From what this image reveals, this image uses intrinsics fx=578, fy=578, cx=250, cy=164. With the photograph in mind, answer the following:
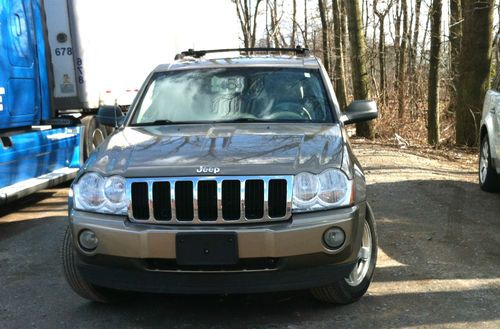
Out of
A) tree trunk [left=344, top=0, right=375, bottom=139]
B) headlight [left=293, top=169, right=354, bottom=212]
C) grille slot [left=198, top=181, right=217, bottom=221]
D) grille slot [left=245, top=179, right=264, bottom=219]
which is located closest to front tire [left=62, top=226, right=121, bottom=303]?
grille slot [left=198, top=181, right=217, bottom=221]

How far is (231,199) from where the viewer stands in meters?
3.57

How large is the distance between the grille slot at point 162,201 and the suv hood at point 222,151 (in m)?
0.08

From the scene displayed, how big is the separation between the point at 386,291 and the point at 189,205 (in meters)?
1.83

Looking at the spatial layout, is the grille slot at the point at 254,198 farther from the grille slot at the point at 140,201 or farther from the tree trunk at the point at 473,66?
the tree trunk at the point at 473,66

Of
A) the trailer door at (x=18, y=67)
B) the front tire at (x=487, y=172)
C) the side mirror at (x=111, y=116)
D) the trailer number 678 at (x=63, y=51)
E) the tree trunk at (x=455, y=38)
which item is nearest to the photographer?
the side mirror at (x=111, y=116)

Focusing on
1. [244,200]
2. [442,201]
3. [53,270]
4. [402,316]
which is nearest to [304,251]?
[244,200]

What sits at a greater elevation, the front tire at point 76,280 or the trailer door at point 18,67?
the trailer door at point 18,67

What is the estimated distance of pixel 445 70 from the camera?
22.7m

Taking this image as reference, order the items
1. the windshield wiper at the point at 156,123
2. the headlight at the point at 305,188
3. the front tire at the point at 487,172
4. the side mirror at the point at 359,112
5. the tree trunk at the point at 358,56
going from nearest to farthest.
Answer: the headlight at the point at 305,188 < the windshield wiper at the point at 156,123 < the side mirror at the point at 359,112 < the front tire at the point at 487,172 < the tree trunk at the point at 358,56

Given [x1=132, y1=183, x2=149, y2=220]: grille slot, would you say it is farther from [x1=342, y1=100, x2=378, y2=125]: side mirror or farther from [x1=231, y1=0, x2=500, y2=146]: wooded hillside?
[x1=231, y1=0, x2=500, y2=146]: wooded hillside

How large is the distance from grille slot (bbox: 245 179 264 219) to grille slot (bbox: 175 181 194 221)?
346mm

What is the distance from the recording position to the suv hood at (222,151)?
3.64 m

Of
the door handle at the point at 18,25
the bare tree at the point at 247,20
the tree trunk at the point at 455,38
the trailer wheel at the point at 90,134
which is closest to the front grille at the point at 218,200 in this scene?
the door handle at the point at 18,25

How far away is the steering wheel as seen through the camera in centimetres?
485
